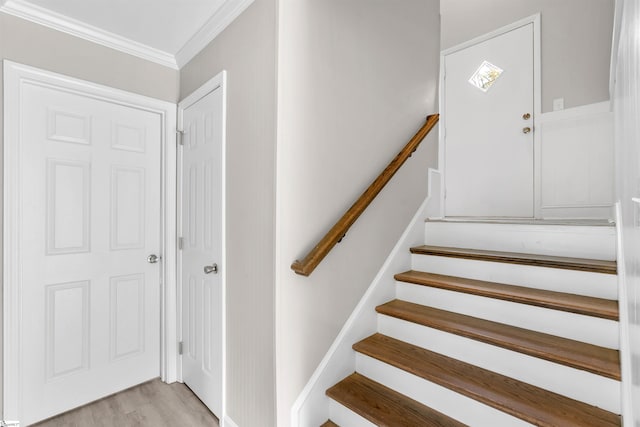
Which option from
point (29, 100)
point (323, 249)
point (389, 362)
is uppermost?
point (29, 100)

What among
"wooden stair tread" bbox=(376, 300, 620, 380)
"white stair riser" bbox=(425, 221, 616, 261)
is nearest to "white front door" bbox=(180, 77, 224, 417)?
"wooden stair tread" bbox=(376, 300, 620, 380)

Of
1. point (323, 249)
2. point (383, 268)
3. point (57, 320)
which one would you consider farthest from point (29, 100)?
point (383, 268)

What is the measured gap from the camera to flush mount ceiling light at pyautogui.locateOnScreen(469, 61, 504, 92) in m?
3.06

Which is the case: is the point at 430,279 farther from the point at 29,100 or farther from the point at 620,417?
the point at 29,100

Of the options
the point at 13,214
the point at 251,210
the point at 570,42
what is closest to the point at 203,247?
the point at 251,210

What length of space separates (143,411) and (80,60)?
2.30m

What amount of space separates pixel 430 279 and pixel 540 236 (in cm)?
68

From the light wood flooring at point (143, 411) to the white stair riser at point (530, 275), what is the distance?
171cm

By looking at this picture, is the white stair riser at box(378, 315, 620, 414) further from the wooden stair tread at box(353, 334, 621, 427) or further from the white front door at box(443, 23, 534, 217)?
the white front door at box(443, 23, 534, 217)

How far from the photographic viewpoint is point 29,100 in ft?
5.69

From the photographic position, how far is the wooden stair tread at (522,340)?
42.9 inches

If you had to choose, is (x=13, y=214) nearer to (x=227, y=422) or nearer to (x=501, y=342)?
(x=227, y=422)

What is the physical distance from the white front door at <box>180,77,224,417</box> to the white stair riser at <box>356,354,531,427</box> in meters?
0.92

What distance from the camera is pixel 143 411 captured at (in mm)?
1903
